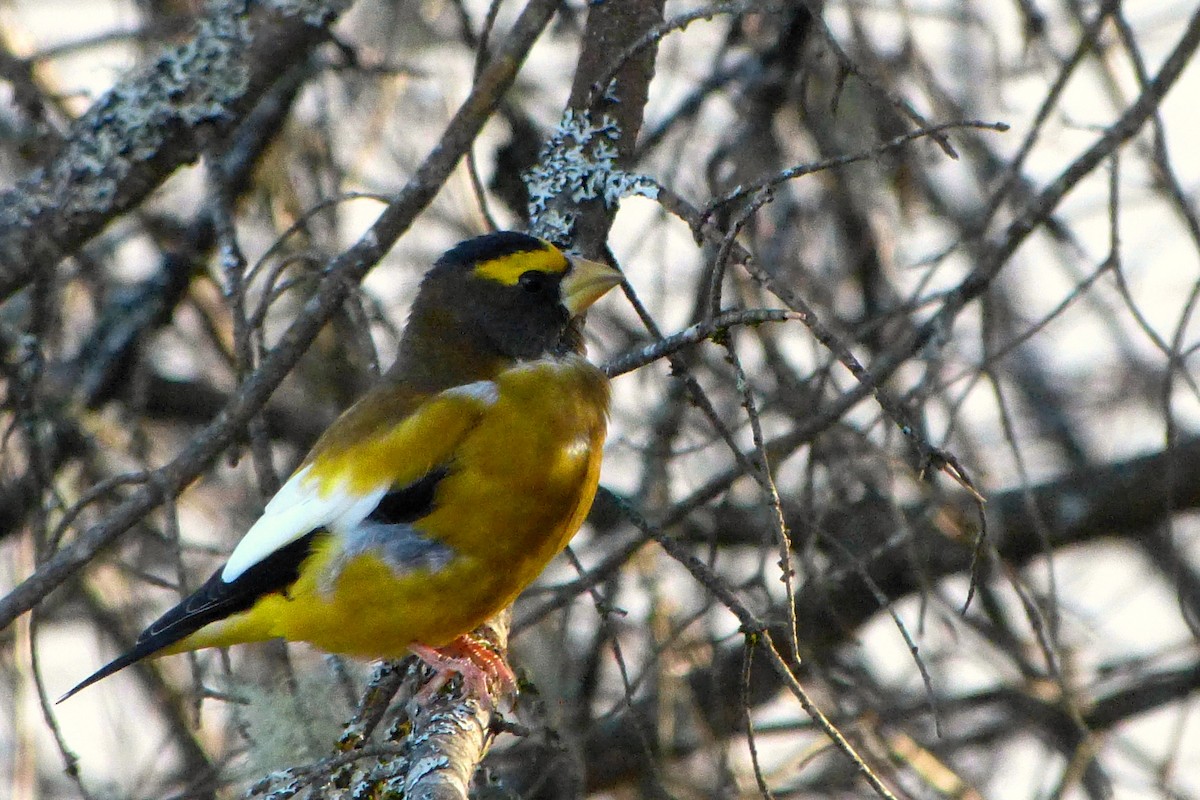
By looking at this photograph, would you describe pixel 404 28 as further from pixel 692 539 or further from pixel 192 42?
pixel 692 539

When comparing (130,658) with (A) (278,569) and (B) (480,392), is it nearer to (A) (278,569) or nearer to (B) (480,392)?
(A) (278,569)

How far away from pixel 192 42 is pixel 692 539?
231cm

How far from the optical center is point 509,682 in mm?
3420

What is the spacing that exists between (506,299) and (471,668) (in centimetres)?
103

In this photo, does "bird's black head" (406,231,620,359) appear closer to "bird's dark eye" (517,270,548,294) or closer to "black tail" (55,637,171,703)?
"bird's dark eye" (517,270,548,294)

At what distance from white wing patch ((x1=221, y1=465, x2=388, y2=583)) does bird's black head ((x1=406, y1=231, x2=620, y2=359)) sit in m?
0.55

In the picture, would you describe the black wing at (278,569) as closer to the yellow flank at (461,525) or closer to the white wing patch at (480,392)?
the yellow flank at (461,525)

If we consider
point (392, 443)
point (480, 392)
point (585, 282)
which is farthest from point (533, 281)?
point (392, 443)

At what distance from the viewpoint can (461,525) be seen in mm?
3354

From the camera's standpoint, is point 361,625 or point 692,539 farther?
point 692,539

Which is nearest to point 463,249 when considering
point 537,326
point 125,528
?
point 537,326

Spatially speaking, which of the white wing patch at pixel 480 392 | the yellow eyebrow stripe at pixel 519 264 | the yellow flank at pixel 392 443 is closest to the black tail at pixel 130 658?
the yellow flank at pixel 392 443

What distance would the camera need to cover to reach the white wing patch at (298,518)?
11.4ft

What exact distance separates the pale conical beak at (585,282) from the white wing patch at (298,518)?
0.67 metres
